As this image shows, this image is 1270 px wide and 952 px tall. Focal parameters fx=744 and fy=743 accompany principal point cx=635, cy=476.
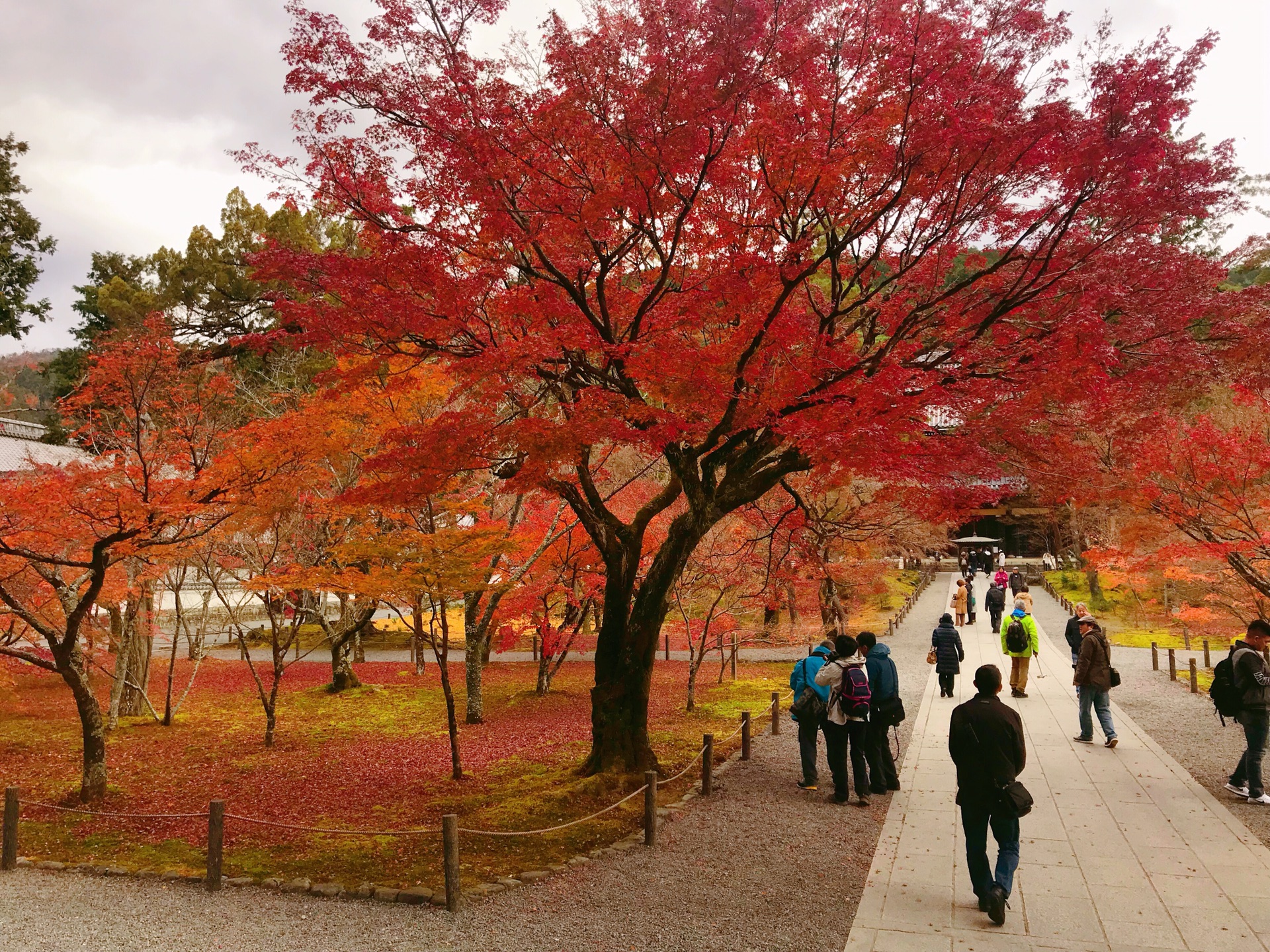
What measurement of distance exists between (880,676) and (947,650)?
668cm

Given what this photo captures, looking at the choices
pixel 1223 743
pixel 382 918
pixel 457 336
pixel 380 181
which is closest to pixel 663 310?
pixel 457 336

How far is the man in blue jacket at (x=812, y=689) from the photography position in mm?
8570

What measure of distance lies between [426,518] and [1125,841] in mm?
9708

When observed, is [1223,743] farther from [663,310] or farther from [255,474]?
[255,474]

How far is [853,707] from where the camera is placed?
8.24m

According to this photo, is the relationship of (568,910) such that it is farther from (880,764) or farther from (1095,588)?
(1095,588)

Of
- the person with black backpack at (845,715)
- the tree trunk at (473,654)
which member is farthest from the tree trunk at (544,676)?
the person with black backpack at (845,715)

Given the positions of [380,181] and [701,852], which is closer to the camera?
[701,852]

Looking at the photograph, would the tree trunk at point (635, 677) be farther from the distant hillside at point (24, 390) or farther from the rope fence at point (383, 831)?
the distant hillside at point (24, 390)

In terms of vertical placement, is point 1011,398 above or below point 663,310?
below

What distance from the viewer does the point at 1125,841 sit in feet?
23.1

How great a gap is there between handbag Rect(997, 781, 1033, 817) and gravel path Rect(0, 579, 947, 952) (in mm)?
1453

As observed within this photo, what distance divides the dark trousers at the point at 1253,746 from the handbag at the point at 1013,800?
440 centimetres

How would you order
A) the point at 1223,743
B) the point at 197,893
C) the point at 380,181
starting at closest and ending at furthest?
the point at 197,893
the point at 380,181
the point at 1223,743
